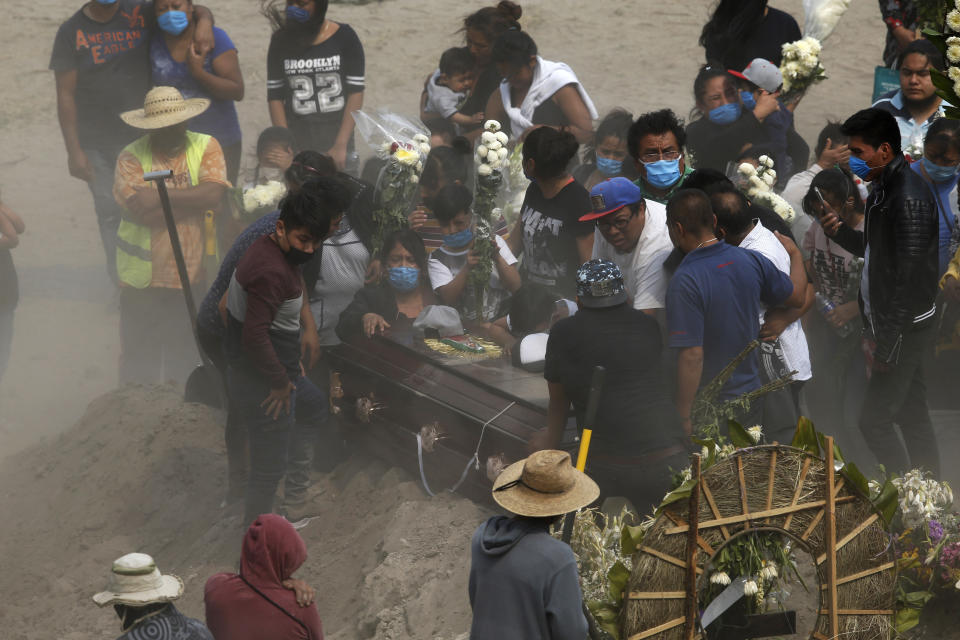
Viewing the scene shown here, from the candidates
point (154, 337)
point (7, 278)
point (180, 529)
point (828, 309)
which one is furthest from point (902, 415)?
point (7, 278)

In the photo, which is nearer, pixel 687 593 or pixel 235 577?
pixel 687 593

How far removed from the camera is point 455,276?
6.81 metres

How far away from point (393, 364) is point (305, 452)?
748mm

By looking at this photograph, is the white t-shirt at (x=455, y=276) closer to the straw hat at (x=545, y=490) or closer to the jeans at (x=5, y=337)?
the straw hat at (x=545, y=490)

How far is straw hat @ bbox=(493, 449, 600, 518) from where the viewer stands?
3.60 m

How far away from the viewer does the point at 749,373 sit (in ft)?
17.3

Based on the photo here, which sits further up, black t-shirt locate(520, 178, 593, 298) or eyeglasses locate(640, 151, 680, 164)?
eyeglasses locate(640, 151, 680, 164)

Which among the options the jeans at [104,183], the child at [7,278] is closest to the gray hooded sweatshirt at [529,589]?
the jeans at [104,183]

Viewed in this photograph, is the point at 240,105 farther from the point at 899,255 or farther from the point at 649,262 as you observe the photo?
the point at 899,255

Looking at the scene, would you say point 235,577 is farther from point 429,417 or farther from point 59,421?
point 59,421

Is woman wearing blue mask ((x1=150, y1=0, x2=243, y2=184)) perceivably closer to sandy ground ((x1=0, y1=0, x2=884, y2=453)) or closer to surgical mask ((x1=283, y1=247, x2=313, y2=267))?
sandy ground ((x1=0, y1=0, x2=884, y2=453))

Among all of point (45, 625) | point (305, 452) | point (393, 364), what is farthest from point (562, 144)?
point (45, 625)

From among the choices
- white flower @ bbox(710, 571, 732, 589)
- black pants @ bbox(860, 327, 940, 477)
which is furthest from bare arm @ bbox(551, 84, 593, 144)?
white flower @ bbox(710, 571, 732, 589)

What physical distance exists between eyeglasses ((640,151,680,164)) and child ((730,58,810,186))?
5.36 ft
